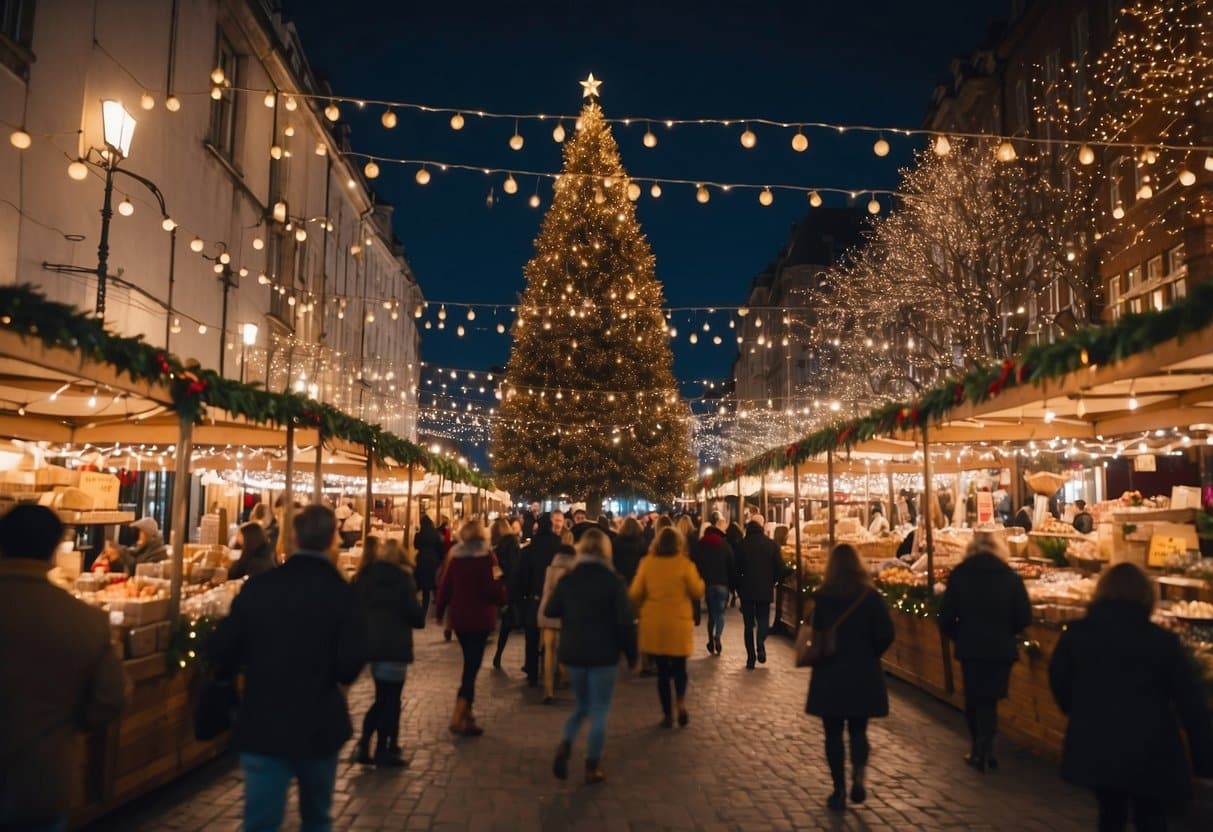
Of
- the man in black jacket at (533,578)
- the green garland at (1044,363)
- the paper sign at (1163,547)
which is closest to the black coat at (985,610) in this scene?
the green garland at (1044,363)

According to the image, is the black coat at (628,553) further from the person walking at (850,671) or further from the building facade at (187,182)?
the building facade at (187,182)

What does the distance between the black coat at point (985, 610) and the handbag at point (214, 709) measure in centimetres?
542

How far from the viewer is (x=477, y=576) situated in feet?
31.2

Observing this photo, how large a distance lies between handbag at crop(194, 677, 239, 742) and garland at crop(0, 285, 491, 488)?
2714 mm

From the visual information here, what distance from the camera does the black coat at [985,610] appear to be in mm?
7746

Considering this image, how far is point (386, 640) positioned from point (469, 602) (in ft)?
5.03

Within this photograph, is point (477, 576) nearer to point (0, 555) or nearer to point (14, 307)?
point (14, 307)

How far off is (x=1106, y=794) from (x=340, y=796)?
4821 millimetres

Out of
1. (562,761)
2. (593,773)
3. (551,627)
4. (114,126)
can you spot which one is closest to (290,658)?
(562,761)

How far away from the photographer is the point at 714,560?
14.1 m

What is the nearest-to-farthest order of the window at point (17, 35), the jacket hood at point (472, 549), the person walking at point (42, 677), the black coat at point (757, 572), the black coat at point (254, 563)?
the person walking at point (42, 677)
the black coat at point (254, 563)
the jacket hood at point (472, 549)
the black coat at point (757, 572)
the window at point (17, 35)

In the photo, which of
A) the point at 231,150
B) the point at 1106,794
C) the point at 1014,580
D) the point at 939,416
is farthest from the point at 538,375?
the point at 1106,794

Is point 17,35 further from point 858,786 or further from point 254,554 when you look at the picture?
point 858,786

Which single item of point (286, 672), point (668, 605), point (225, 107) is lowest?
point (668, 605)
